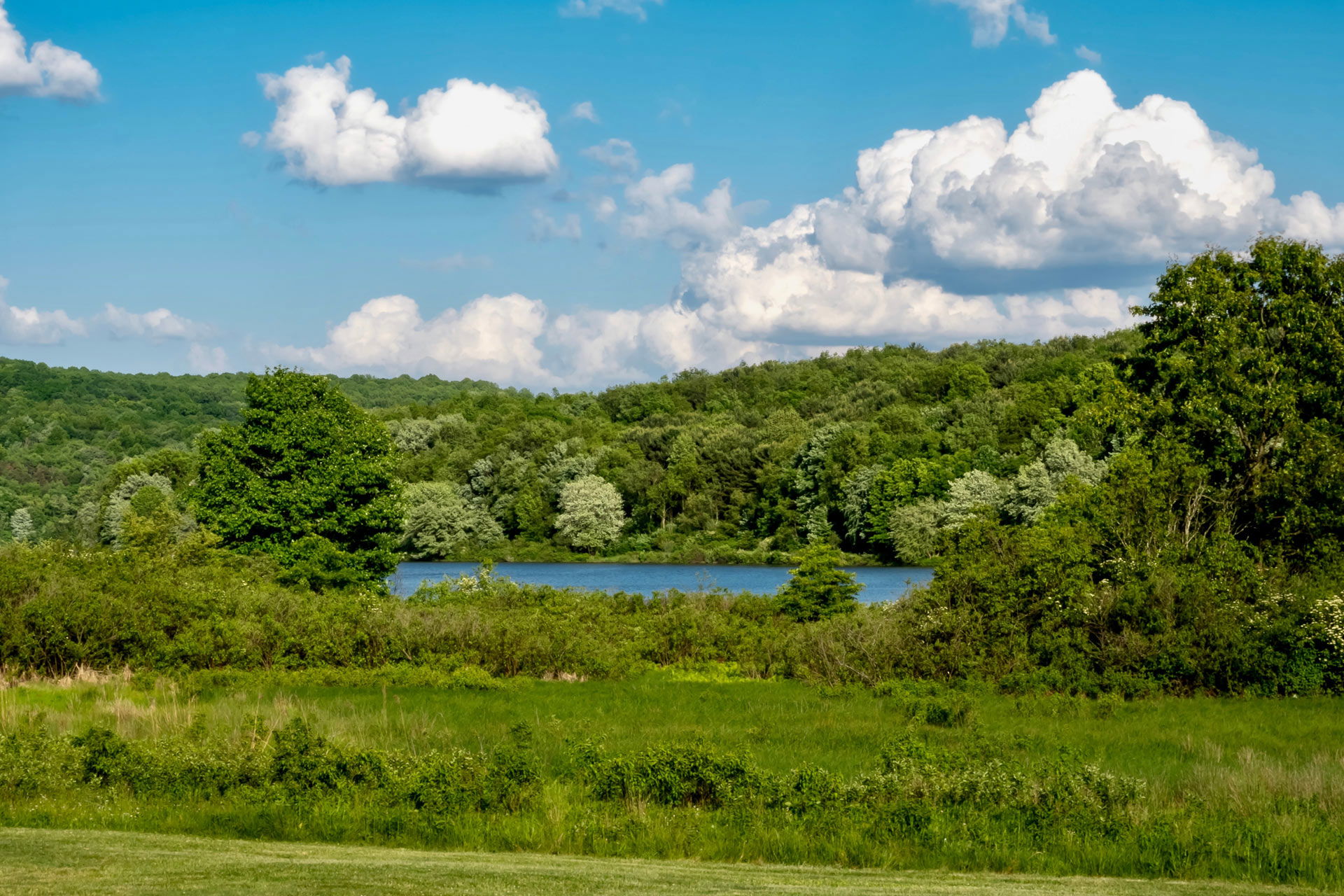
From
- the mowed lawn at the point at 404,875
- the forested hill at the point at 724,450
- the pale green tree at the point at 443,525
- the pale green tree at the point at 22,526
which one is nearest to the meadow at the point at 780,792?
the mowed lawn at the point at 404,875

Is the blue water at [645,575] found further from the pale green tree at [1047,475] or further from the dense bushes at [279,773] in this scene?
the dense bushes at [279,773]

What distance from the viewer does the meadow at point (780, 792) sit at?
14281mm

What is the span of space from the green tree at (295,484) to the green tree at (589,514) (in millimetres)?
61221

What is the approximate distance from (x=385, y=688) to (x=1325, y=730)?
20546 millimetres

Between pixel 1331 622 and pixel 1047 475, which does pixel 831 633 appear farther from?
pixel 1047 475

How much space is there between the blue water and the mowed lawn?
43.5 m

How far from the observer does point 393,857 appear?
43.3 feet

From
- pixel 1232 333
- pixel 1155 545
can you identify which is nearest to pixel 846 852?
pixel 1155 545

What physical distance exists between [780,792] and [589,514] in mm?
95626

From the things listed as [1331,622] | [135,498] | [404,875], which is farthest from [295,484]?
[135,498]

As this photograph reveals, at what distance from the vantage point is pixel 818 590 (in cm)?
3744

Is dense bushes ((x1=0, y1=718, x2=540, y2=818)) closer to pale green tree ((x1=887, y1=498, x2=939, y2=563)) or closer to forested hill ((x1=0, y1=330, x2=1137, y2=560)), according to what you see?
forested hill ((x1=0, y1=330, x2=1137, y2=560))

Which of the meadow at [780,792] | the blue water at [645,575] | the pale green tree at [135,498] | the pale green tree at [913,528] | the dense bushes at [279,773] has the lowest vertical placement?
the blue water at [645,575]

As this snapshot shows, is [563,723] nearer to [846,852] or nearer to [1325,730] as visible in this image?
[846,852]
